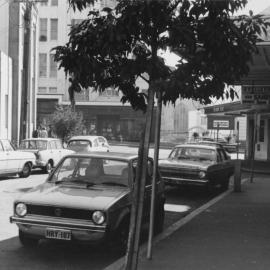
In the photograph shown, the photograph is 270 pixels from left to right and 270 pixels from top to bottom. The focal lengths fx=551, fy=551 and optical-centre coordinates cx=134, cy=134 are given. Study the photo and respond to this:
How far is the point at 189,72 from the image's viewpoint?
5598mm

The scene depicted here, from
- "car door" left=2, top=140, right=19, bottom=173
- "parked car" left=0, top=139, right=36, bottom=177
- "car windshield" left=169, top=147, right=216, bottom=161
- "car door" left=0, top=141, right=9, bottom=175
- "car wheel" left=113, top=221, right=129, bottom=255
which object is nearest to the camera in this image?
"car wheel" left=113, top=221, right=129, bottom=255

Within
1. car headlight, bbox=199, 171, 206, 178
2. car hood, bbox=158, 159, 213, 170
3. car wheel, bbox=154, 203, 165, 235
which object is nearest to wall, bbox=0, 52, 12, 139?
car hood, bbox=158, 159, 213, 170

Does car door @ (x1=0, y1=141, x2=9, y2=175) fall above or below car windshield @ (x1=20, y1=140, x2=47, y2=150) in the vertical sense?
below

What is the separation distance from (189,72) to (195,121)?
72415 millimetres

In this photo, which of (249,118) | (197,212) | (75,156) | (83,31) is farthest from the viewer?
(249,118)

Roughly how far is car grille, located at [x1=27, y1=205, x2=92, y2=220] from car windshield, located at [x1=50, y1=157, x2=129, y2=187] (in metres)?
0.93

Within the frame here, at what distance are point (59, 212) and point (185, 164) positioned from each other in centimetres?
831

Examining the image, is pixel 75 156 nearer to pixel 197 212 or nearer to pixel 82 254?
pixel 82 254

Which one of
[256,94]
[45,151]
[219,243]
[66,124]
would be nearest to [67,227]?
[219,243]

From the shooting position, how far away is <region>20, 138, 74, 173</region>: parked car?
21570 millimetres

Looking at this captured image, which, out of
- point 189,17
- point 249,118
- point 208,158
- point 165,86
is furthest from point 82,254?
point 249,118

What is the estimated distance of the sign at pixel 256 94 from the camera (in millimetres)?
18328

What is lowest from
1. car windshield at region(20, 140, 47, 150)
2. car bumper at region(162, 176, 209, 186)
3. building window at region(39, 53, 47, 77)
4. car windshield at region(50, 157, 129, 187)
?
car bumper at region(162, 176, 209, 186)

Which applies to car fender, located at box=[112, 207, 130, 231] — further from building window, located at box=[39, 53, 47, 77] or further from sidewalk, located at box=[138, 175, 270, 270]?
building window, located at box=[39, 53, 47, 77]
